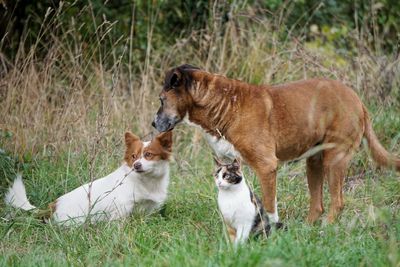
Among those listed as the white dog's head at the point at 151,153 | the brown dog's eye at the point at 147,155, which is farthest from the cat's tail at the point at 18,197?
the brown dog's eye at the point at 147,155

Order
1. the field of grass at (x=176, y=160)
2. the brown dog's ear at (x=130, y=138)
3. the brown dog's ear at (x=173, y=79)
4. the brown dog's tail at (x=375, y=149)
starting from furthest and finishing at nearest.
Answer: the brown dog's ear at (x=130, y=138)
the brown dog's tail at (x=375, y=149)
the brown dog's ear at (x=173, y=79)
the field of grass at (x=176, y=160)

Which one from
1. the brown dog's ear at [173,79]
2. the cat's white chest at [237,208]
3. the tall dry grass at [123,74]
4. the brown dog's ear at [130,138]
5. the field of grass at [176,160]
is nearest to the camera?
the field of grass at [176,160]

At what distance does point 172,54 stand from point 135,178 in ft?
12.5

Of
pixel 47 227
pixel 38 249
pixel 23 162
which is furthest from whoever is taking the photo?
pixel 23 162

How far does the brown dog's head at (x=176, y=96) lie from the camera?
670cm

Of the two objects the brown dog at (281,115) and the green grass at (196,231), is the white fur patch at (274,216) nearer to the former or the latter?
the green grass at (196,231)

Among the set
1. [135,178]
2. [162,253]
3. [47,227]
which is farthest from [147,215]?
[162,253]

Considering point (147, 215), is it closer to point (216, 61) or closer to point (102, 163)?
point (102, 163)

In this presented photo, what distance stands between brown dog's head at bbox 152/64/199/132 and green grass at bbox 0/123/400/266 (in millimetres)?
903

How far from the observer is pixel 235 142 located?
258 inches

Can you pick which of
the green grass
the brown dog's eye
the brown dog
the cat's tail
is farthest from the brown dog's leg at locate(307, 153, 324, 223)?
the cat's tail

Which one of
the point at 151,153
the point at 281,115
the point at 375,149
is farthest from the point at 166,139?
the point at 375,149

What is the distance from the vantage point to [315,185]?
699 cm

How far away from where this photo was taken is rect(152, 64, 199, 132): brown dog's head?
670cm
